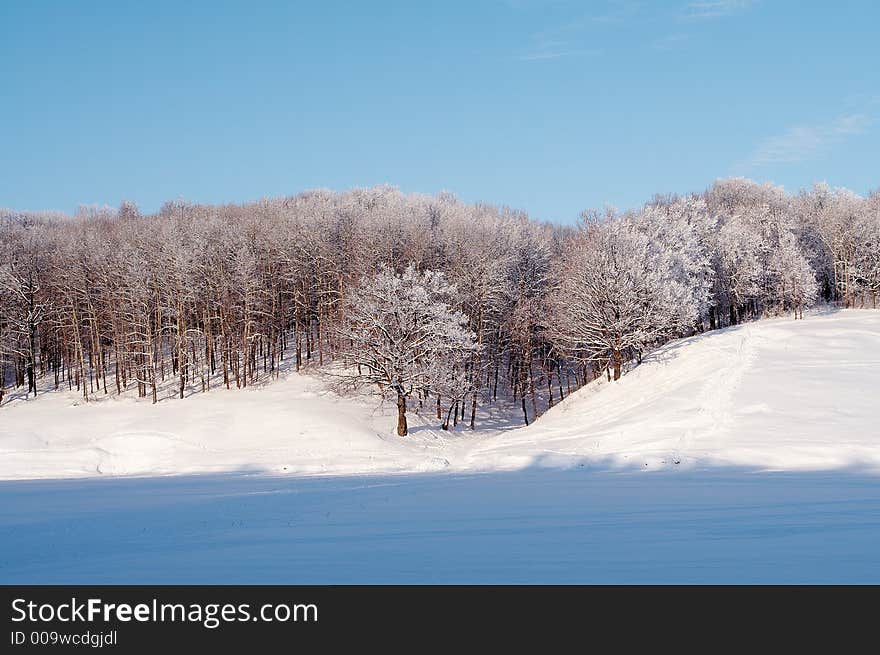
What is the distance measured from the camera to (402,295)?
1829 inches

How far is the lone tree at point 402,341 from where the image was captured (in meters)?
44.8

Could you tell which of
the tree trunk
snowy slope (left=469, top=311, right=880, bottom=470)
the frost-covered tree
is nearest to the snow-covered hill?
snowy slope (left=469, top=311, right=880, bottom=470)

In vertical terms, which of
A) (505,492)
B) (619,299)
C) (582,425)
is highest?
(619,299)

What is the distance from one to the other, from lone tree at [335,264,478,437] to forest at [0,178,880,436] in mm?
131

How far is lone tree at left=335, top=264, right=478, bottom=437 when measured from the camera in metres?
44.8

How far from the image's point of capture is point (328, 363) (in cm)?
6216

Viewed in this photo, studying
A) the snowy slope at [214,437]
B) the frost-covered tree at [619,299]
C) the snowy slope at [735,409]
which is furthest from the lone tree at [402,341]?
the frost-covered tree at [619,299]

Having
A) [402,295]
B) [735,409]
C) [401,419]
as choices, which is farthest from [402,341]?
[735,409]

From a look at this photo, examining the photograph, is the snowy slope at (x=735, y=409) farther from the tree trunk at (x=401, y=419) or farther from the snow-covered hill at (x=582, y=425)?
the tree trunk at (x=401, y=419)

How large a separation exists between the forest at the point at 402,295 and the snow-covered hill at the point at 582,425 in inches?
138

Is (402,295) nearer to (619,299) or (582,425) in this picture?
(582,425)

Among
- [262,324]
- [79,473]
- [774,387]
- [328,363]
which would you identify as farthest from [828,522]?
[262,324]

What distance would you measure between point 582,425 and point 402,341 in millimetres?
13492

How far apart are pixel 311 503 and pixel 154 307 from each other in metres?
58.4
